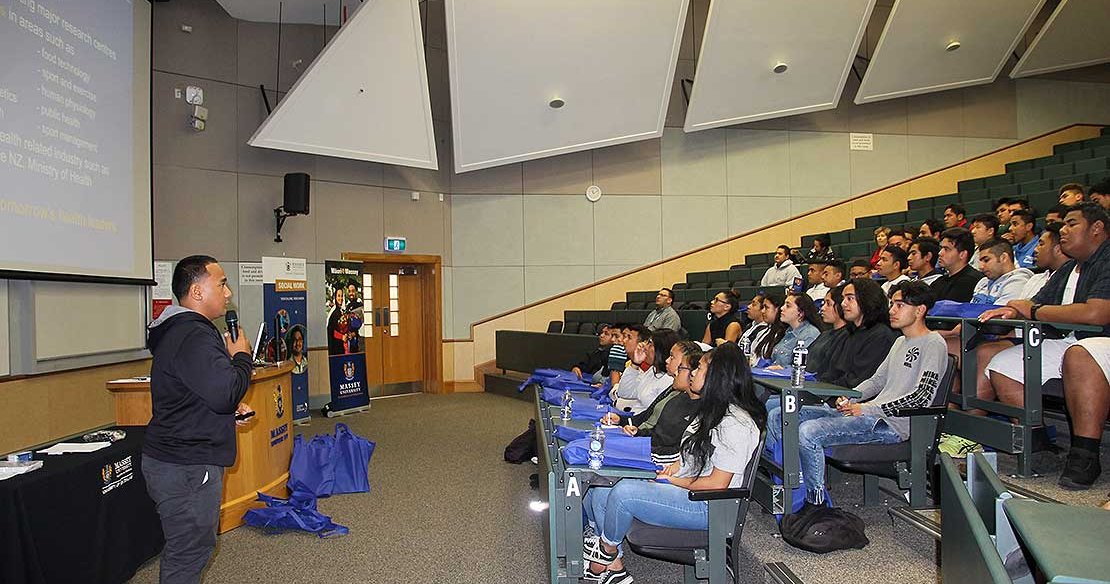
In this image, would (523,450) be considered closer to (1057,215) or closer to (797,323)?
(797,323)

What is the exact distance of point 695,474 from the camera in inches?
109

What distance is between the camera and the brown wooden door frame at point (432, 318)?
9.76 m

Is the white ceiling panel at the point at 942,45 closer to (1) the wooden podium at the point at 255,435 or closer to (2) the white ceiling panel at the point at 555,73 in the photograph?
(2) the white ceiling panel at the point at 555,73

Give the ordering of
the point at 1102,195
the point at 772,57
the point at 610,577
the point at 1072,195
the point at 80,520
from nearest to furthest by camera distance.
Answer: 1. the point at 80,520
2. the point at 610,577
3. the point at 1102,195
4. the point at 1072,195
5. the point at 772,57

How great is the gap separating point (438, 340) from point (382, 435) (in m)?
3.20

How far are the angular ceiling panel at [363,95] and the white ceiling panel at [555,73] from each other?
0.47 meters

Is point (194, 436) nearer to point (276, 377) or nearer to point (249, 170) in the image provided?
point (276, 377)

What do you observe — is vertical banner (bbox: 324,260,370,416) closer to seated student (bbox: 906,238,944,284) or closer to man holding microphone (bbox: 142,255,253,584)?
man holding microphone (bbox: 142,255,253,584)

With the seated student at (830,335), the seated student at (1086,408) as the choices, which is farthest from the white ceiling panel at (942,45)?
the seated student at (1086,408)

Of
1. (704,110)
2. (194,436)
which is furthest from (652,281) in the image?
(194,436)

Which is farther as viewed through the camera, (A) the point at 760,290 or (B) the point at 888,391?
(A) the point at 760,290

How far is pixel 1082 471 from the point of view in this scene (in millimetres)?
2906

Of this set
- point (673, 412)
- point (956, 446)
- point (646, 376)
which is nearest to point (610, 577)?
point (673, 412)

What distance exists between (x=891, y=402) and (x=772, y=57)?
670 cm
